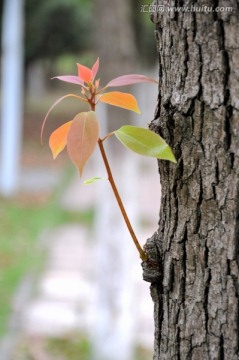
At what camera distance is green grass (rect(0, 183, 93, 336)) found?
751cm


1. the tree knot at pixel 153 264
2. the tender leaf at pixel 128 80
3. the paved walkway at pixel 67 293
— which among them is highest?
the tender leaf at pixel 128 80

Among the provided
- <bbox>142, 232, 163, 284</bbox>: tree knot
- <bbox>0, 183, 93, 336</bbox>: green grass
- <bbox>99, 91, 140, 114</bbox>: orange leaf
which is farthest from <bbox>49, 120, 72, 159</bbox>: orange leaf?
<bbox>0, 183, 93, 336</bbox>: green grass

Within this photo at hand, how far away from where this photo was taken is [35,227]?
9.88 metres

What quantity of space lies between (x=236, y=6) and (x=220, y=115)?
7.5 inches

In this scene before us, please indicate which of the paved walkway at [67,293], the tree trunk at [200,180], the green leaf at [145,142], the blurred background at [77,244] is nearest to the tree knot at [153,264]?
the tree trunk at [200,180]

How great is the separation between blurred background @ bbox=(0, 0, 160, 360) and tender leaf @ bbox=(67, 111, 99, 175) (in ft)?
8.11

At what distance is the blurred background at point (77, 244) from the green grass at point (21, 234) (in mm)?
15

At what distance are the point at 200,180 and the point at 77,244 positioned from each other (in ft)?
25.9

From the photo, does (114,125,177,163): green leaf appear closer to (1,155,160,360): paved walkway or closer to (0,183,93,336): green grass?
(1,155,160,360): paved walkway

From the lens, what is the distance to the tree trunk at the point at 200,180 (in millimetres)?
1239

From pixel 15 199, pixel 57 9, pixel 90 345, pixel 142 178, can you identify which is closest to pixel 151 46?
pixel 57 9

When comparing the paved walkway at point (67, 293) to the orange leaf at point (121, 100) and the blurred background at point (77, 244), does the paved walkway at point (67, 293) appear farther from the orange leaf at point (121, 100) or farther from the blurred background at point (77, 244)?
the orange leaf at point (121, 100)

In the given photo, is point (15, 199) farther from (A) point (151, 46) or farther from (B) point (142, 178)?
(A) point (151, 46)

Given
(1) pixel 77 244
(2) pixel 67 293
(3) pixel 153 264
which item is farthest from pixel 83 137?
(1) pixel 77 244
